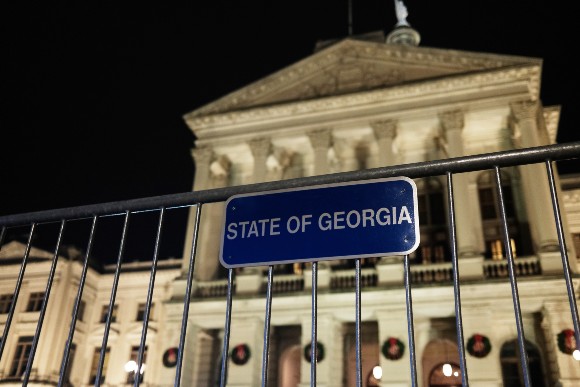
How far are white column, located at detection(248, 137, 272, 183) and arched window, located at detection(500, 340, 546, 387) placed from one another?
1412 centimetres

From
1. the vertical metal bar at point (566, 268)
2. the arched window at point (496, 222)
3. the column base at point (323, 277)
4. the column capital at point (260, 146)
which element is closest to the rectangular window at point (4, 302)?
the column capital at point (260, 146)

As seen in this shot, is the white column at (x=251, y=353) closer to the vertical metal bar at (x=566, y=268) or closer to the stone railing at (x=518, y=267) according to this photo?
the stone railing at (x=518, y=267)

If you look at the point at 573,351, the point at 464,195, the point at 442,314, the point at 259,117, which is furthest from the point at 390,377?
the point at 259,117

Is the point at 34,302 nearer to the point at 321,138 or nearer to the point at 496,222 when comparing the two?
the point at 321,138

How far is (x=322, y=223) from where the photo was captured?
2.84m

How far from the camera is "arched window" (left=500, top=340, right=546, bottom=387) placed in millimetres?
22094

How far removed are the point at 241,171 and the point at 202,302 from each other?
9.02 metres

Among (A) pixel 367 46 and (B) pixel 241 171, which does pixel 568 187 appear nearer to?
(A) pixel 367 46

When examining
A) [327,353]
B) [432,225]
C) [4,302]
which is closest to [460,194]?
[432,225]

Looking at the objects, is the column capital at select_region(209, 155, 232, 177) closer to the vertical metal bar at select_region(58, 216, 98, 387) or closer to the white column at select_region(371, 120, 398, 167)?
the white column at select_region(371, 120, 398, 167)

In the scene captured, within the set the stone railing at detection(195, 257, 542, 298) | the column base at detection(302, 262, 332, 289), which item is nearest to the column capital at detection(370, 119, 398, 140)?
the stone railing at detection(195, 257, 542, 298)

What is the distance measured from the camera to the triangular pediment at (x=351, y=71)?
26391 millimetres

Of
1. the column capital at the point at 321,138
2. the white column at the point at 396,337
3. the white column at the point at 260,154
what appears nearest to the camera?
the white column at the point at 396,337

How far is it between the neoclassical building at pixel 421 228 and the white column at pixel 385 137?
70 millimetres
